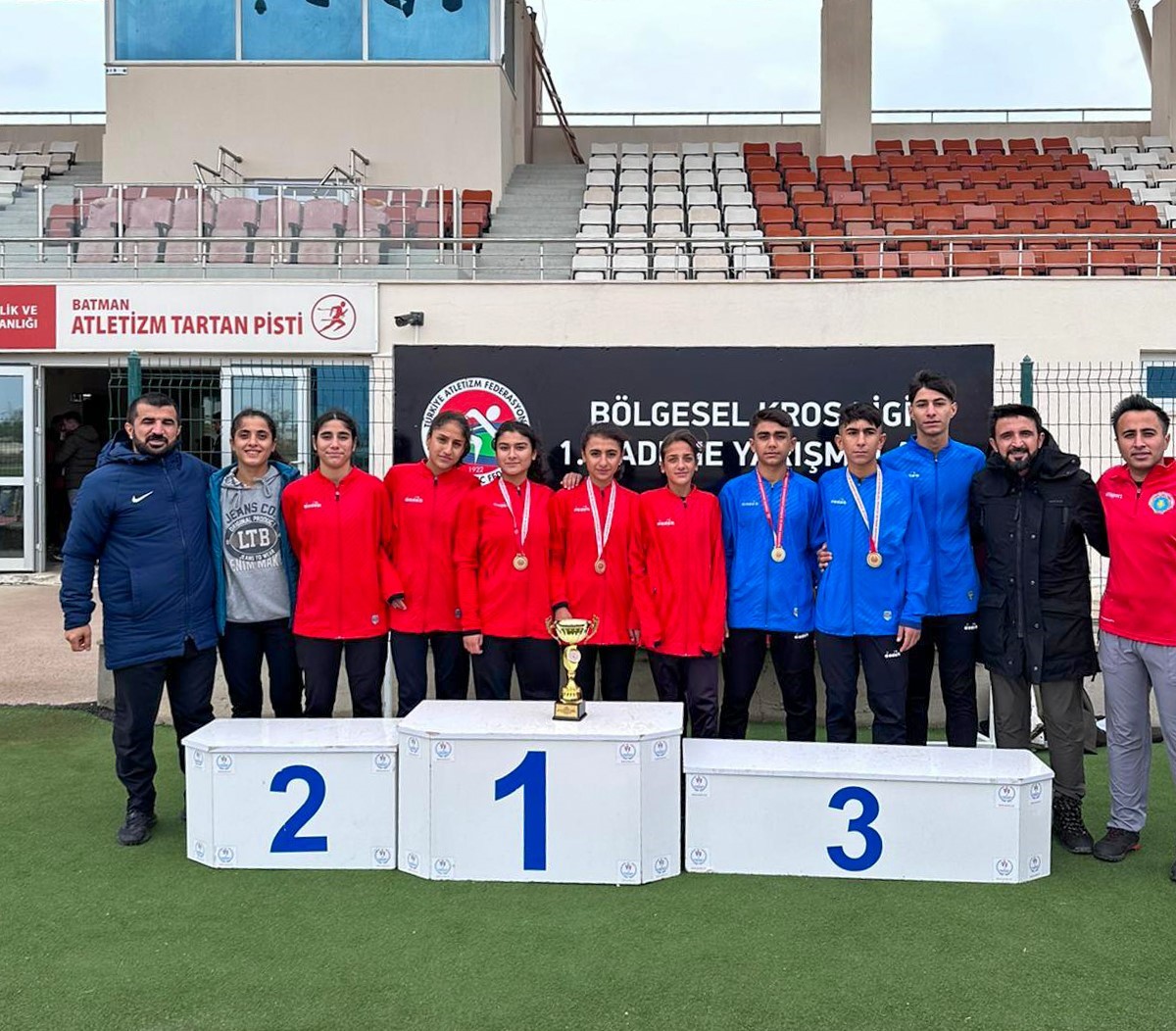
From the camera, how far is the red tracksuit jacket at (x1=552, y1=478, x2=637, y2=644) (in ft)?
14.8

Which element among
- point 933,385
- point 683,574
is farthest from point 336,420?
point 933,385

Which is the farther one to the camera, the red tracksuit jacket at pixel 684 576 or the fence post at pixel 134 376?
the fence post at pixel 134 376

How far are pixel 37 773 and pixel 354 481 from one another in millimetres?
2114

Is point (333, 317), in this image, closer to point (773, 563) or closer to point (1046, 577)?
point (773, 563)

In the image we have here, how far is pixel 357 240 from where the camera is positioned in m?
12.0

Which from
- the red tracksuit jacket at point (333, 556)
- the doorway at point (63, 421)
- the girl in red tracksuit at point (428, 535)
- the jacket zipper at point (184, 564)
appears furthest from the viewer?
the doorway at point (63, 421)

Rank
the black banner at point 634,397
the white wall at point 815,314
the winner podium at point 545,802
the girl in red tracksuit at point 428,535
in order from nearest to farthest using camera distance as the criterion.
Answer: the winner podium at point 545,802, the girl in red tracksuit at point 428,535, the black banner at point 634,397, the white wall at point 815,314

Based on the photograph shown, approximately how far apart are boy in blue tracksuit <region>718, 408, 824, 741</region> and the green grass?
39.0 inches

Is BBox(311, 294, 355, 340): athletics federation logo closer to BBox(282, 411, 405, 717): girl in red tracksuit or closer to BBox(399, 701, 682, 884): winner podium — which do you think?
BBox(282, 411, 405, 717): girl in red tracksuit

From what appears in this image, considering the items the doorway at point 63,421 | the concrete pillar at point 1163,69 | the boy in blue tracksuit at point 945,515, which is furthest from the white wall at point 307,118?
the boy in blue tracksuit at point 945,515

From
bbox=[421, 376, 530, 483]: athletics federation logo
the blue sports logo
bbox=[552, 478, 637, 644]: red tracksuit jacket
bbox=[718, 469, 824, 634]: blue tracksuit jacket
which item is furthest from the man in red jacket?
bbox=[421, 376, 530, 483]: athletics federation logo

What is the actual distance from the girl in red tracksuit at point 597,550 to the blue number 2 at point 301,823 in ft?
3.94

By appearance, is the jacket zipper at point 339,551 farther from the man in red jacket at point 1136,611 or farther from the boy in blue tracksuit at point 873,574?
the man in red jacket at point 1136,611

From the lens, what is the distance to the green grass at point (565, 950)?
284 cm
